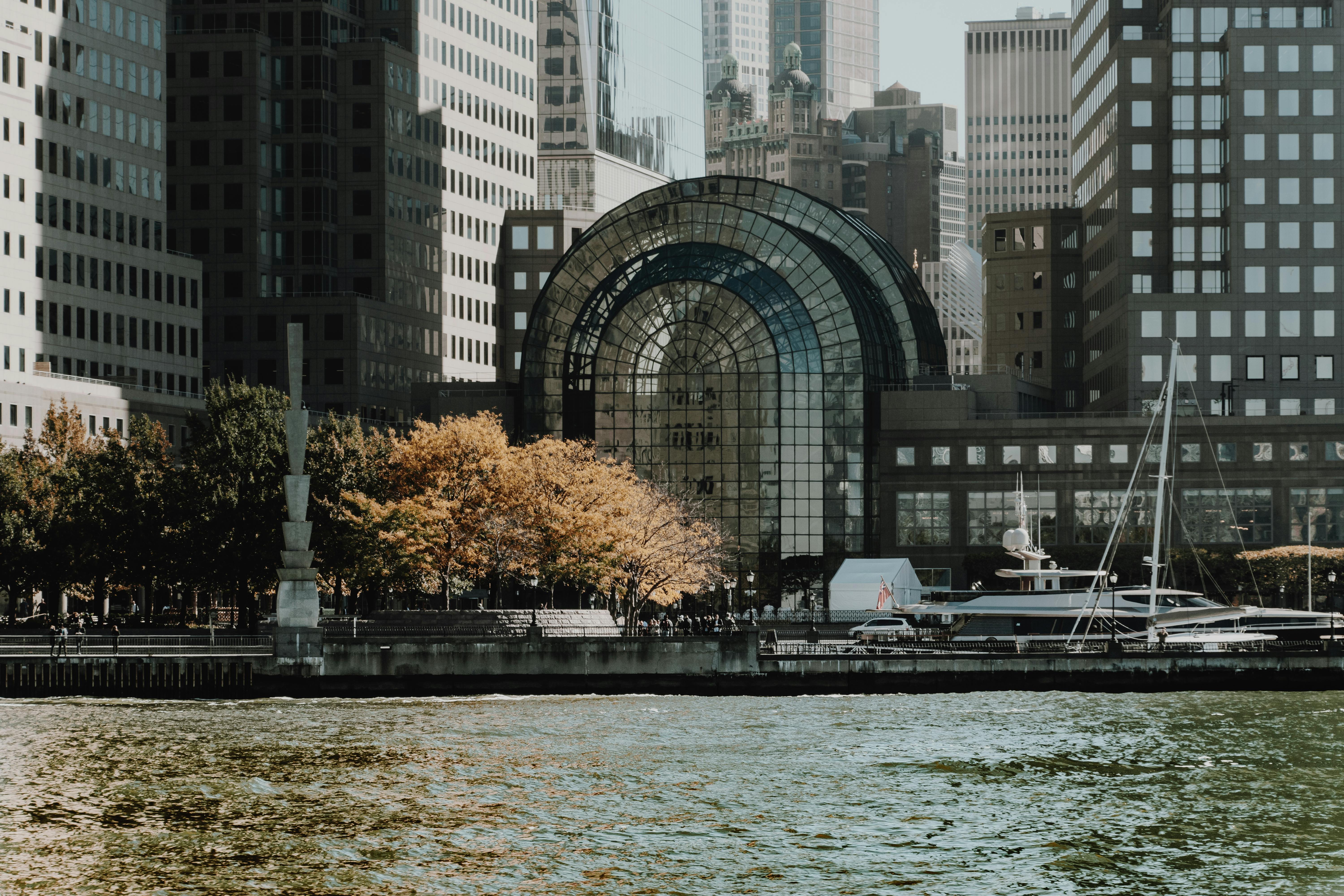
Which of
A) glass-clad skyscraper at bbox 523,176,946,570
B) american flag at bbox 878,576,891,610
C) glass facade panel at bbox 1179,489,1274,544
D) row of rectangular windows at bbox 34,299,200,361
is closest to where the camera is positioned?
american flag at bbox 878,576,891,610

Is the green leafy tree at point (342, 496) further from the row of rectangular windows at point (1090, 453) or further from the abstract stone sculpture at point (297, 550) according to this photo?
the row of rectangular windows at point (1090, 453)

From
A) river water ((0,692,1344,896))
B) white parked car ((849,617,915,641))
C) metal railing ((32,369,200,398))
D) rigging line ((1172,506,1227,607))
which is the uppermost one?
metal railing ((32,369,200,398))

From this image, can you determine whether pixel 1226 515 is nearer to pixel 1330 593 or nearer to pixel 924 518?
pixel 1330 593

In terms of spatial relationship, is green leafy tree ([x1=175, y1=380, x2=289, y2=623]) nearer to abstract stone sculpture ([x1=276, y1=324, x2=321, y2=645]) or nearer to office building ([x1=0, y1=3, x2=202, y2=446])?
abstract stone sculpture ([x1=276, y1=324, x2=321, y2=645])

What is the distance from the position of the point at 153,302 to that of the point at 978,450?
78255 millimetres

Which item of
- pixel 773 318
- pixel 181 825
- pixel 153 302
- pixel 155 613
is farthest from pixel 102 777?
pixel 153 302

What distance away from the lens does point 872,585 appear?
440 feet

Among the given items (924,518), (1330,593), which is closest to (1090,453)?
(924,518)

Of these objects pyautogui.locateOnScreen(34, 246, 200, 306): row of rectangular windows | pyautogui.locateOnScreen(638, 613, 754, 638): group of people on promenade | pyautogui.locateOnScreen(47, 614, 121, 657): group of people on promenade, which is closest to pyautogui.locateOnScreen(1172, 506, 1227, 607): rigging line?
pyautogui.locateOnScreen(638, 613, 754, 638): group of people on promenade

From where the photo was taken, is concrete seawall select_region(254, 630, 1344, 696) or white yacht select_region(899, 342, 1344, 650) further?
white yacht select_region(899, 342, 1344, 650)

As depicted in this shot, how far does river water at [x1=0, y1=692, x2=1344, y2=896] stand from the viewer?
169ft

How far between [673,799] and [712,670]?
34712mm

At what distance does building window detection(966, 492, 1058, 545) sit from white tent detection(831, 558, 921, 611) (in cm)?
2698

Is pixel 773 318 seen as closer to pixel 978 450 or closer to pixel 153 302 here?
pixel 978 450
